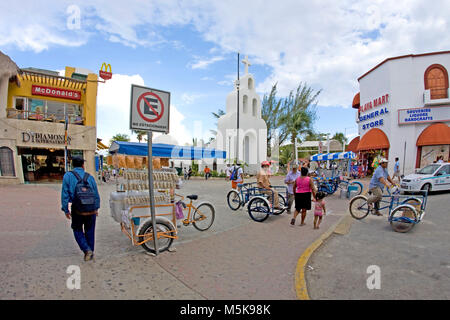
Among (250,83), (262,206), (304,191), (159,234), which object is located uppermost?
(250,83)

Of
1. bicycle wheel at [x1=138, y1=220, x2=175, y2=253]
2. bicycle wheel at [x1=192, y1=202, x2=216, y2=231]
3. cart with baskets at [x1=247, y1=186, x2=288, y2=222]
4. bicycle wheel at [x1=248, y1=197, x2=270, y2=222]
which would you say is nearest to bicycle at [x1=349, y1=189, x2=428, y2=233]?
cart with baskets at [x1=247, y1=186, x2=288, y2=222]

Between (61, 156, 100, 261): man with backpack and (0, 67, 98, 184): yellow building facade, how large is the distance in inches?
563

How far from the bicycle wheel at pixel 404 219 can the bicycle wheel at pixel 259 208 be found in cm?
301

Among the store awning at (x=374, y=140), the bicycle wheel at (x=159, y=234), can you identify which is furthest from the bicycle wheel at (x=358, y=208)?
the store awning at (x=374, y=140)

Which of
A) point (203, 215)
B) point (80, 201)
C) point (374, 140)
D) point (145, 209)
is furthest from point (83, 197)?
point (374, 140)

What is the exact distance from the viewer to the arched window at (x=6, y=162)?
16.9 metres

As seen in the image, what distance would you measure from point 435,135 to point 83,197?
22.0 meters

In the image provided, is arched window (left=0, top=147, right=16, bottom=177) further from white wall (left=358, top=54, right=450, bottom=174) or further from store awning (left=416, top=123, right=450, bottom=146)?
store awning (left=416, top=123, right=450, bottom=146)

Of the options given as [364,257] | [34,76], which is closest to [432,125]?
[364,257]

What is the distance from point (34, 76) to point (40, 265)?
1934cm

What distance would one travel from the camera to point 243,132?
28844 millimetres

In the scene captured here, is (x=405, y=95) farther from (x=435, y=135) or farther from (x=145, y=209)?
(x=145, y=209)

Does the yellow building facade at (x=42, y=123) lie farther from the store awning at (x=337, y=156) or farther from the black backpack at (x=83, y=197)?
the store awning at (x=337, y=156)
